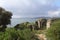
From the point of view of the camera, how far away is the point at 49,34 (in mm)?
28109

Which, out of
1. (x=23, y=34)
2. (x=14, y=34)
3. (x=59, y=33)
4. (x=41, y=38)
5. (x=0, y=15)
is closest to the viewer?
(x=14, y=34)

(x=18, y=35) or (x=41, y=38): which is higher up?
(x=18, y=35)

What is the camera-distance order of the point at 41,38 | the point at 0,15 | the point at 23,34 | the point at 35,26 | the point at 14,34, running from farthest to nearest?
the point at 35,26, the point at 0,15, the point at 41,38, the point at 23,34, the point at 14,34

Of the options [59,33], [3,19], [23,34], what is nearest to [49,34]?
[59,33]

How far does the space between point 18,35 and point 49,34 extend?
5.36 meters

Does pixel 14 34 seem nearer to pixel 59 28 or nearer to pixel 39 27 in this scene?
pixel 59 28

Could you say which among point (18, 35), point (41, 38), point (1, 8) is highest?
point (1, 8)

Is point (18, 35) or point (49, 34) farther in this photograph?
point (49, 34)

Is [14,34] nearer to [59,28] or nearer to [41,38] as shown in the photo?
[59,28]

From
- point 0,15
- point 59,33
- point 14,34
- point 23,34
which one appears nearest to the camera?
point 14,34

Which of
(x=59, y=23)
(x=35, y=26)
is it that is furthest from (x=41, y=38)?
(x=35, y=26)

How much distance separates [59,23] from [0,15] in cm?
1610

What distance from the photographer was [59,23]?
94.5 feet

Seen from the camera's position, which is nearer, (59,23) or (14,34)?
(14,34)
